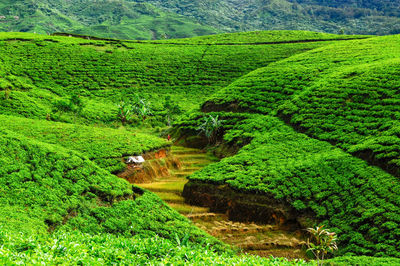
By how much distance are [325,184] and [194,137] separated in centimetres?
2372

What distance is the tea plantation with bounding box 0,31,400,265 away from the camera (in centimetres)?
1541

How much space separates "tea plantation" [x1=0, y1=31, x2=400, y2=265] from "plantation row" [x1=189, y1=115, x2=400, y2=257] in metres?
0.10

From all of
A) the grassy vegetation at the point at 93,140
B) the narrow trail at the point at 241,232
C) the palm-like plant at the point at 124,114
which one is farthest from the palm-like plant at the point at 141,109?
the narrow trail at the point at 241,232

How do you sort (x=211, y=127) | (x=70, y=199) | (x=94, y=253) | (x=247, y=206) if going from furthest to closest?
1. (x=211, y=127)
2. (x=247, y=206)
3. (x=70, y=199)
4. (x=94, y=253)

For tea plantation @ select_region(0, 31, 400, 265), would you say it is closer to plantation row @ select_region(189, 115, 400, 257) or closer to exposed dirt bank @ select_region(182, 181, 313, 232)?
plantation row @ select_region(189, 115, 400, 257)

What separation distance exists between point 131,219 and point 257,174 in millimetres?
12847

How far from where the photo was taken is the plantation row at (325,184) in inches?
812

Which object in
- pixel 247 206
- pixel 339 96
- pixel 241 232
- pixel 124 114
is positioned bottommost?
pixel 241 232

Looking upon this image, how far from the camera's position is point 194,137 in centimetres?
4703

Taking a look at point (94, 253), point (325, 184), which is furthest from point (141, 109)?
point (94, 253)

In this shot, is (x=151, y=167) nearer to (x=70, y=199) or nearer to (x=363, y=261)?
(x=70, y=199)

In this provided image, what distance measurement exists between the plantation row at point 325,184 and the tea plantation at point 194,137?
96mm

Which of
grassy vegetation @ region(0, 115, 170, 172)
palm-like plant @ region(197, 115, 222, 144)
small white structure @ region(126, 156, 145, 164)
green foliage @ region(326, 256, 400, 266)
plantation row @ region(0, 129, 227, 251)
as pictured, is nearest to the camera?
green foliage @ region(326, 256, 400, 266)

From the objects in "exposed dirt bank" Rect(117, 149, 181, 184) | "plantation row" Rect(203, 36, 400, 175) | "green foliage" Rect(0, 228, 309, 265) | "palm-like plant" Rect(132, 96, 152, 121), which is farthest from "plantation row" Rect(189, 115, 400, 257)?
"palm-like plant" Rect(132, 96, 152, 121)
